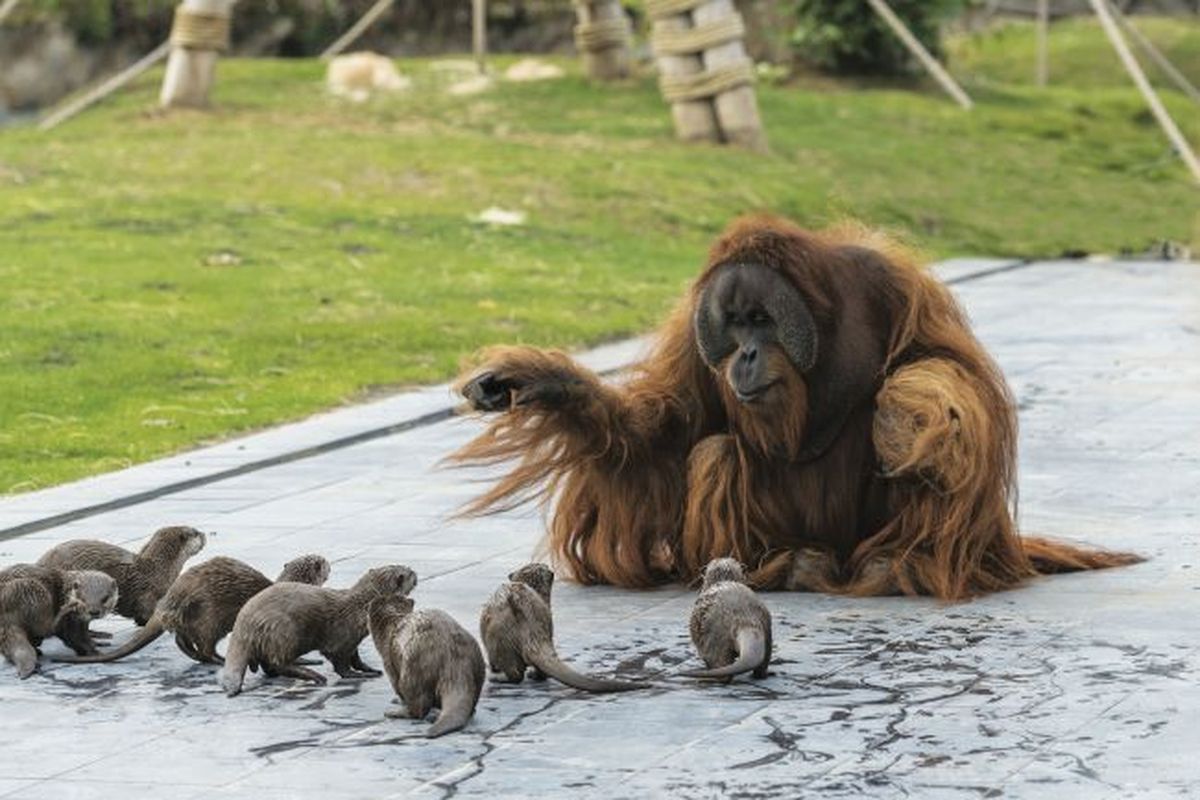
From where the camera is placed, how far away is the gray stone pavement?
213 inches

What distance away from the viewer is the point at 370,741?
5730mm

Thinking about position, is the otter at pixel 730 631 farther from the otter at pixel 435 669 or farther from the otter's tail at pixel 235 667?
the otter's tail at pixel 235 667

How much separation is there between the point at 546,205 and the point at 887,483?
10306 mm

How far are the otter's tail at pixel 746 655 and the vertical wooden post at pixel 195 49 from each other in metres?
14.6

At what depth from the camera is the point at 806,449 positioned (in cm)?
761

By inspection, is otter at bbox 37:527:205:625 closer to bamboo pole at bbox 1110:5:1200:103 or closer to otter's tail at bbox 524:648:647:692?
otter's tail at bbox 524:648:647:692

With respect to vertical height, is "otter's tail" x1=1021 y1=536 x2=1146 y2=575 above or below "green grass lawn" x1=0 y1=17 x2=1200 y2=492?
below

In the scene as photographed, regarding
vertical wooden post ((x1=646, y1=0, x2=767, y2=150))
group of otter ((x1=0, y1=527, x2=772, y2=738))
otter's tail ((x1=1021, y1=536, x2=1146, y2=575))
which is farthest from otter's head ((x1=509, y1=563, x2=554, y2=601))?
vertical wooden post ((x1=646, y1=0, x2=767, y2=150))

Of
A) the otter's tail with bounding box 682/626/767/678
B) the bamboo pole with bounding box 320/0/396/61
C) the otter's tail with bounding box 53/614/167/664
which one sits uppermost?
the bamboo pole with bounding box 320/0/396/61

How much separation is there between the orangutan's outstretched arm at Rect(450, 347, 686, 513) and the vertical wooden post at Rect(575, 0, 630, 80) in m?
14.6

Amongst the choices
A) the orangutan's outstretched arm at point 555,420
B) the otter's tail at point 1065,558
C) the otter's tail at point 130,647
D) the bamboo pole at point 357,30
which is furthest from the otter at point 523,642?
the bamboo pole at point 357,30

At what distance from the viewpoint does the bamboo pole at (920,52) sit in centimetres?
2291

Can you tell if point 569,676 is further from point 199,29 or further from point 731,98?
point 199,29

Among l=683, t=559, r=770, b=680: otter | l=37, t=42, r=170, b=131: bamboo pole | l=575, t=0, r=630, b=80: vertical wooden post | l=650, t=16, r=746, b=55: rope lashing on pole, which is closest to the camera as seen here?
l=683, t=559, r=770, b=680: otter
